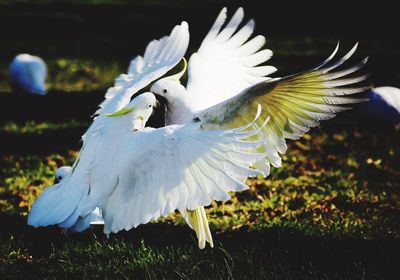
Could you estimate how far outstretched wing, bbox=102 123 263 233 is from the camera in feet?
10.7

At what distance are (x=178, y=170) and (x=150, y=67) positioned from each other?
115 cm

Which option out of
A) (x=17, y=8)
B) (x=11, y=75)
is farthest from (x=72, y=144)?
(x=17, y=8)

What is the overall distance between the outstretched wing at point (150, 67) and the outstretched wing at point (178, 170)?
Result: 2.02 feet

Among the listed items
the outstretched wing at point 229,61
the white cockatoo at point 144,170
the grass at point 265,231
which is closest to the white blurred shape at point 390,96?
the grass at point 265,231

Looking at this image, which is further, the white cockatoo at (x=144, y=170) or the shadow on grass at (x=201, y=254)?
the shadow on grass at (x=201, y=254)

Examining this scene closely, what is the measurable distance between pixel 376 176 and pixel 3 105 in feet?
13.0

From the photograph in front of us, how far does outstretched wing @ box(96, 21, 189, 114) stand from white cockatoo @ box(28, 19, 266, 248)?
0.04ft

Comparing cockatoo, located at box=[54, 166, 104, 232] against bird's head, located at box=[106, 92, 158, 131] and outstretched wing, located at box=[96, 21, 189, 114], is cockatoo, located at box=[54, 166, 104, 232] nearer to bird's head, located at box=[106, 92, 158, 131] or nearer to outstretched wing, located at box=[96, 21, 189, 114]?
outstretched wing, located at box=[96, 21, 189, 114]

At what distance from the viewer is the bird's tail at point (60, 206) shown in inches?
146

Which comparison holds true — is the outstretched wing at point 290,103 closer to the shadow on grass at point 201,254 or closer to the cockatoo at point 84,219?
the shadow on grass at point 201,254

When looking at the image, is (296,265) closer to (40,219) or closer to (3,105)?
(40,219)

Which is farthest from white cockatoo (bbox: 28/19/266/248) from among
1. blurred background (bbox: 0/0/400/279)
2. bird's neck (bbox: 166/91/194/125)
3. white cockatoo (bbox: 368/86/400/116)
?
white cockatoo (bbox: 368/86/400/116)

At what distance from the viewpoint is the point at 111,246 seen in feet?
13.1

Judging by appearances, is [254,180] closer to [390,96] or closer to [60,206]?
[390,96]
